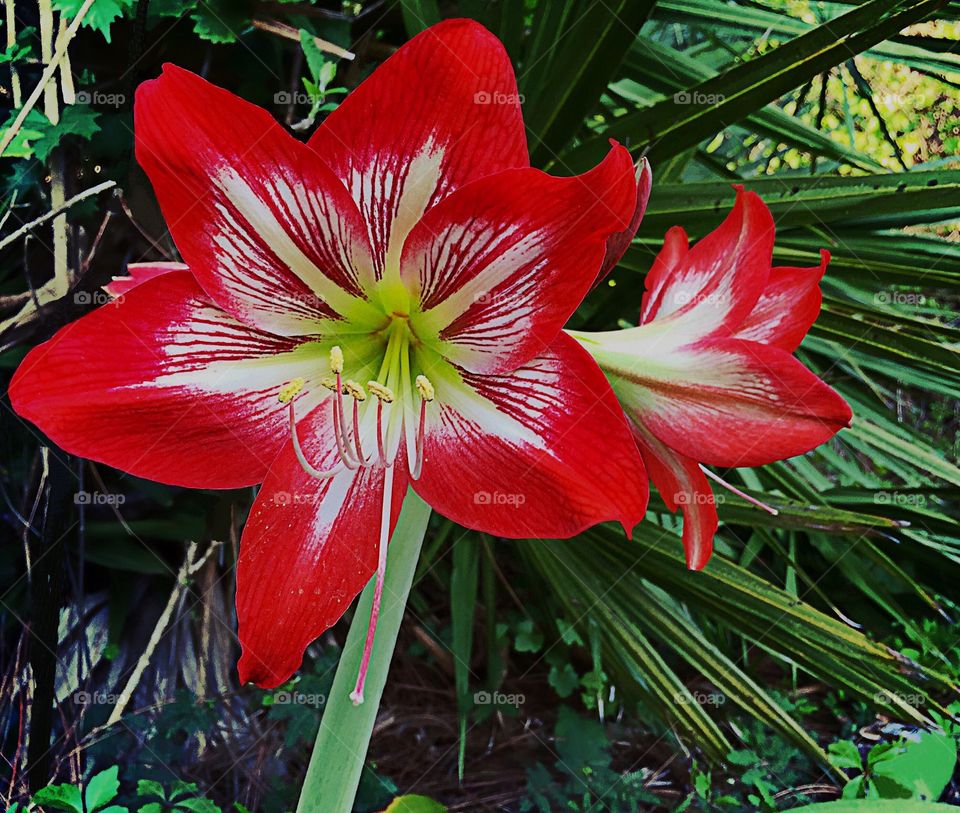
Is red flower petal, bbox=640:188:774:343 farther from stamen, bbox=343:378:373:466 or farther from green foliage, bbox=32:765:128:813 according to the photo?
green foliage, bbox=32:765:128:813

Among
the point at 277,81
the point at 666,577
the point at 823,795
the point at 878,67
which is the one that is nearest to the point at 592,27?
the point at 277,81

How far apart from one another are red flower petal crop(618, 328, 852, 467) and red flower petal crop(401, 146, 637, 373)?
0.08 m

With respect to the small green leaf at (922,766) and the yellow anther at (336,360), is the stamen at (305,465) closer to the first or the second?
the yellow anther at (336,360)

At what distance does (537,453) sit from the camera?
1.29ft

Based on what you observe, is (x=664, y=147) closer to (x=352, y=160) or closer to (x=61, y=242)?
(x=352, y=160)

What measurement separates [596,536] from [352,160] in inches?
25.4

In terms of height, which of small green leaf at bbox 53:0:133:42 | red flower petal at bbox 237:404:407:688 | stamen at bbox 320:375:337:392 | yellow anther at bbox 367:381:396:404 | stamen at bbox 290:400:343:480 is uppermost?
small green leaf at bbox 53:0:133:42

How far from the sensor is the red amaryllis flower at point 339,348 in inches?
14.5

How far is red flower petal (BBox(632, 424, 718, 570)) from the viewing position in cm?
43

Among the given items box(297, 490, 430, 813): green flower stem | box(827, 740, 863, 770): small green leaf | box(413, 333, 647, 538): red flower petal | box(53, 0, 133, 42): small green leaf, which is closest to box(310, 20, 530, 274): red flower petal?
box(413, 333, 647, 538): red flower petal

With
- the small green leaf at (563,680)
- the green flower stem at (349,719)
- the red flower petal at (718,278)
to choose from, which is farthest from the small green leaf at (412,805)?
the small green leaf at (563,680)

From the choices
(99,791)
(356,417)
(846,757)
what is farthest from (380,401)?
(846,757)

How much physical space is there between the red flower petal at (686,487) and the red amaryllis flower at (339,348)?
63 millimetres

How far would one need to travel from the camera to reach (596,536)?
928 millimetres
